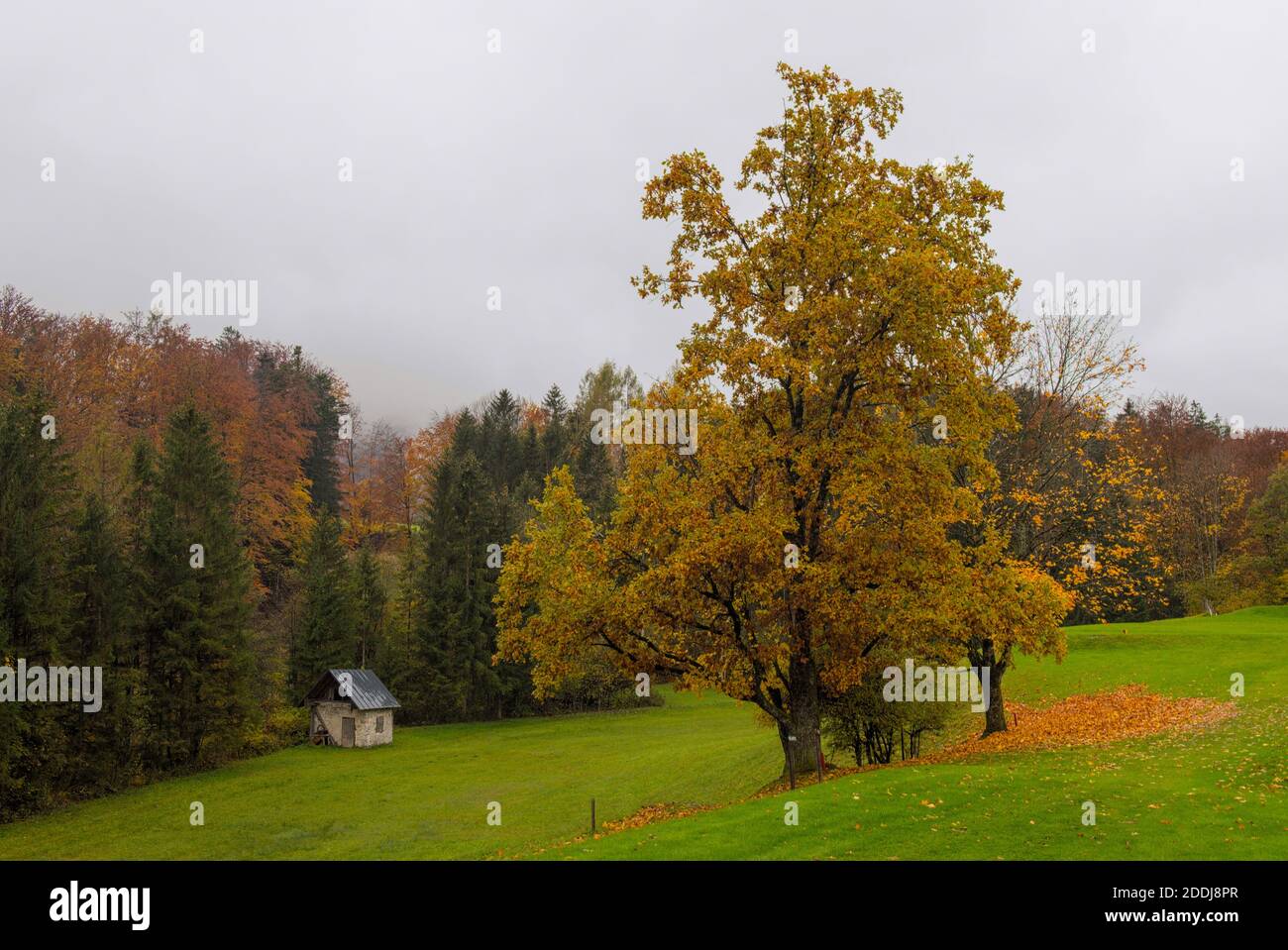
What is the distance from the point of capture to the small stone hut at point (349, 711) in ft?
150

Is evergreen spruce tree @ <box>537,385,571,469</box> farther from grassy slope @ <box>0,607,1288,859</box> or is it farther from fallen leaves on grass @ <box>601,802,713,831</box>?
fallen leaves on grass @ <box>601,802,713,831</box>

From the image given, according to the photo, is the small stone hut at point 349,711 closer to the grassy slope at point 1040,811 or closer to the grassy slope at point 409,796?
the grassy slope at point 409,796

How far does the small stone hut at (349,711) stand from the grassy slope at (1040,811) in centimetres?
3466

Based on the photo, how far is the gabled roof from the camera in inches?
1814

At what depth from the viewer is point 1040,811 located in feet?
45.2

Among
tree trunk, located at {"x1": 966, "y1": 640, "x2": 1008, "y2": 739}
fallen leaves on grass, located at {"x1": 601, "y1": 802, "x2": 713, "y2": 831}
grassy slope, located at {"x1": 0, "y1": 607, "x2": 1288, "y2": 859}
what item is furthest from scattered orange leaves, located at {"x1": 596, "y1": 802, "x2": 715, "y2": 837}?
tree trunk, located at {"x1": 966, "y1": 640, "x2": 1008, "y2": 739}

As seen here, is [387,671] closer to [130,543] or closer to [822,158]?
[130,543]

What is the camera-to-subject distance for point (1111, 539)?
2662cm

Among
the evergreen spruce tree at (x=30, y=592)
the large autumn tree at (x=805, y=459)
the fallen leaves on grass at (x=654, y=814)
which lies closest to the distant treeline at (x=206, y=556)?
the evergreen spruce tree at (x=30, y=592)

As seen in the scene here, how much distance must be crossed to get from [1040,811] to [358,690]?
134 ft

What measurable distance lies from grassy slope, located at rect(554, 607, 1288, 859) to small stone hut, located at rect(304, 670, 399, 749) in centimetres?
3466
